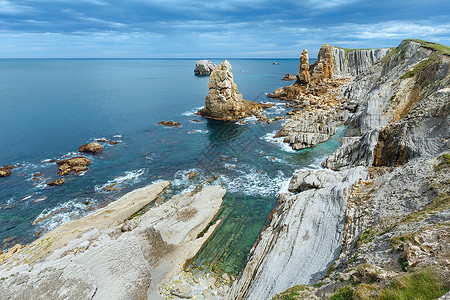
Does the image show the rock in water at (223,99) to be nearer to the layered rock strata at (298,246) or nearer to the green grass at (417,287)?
the layered rock strata at (298,246)

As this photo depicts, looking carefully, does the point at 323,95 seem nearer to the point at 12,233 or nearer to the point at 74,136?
the point at 74,136

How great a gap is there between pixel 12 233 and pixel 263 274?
2890 centimetres

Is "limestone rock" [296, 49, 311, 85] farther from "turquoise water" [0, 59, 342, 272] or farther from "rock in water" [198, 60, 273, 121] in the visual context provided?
"rock in water" [198, 60, 273, 121]

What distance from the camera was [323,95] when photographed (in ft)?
302

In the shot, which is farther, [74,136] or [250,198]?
[74,136]

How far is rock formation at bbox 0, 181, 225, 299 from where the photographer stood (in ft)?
59.3

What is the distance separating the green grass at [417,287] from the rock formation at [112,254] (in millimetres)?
→ 17431

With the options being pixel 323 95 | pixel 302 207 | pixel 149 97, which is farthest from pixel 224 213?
pixel 149 97

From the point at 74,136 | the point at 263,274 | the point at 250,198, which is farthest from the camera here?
the point at 74,136

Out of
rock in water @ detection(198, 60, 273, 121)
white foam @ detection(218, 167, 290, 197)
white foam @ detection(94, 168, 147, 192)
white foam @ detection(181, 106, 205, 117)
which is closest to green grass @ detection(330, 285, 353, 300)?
white foam @ detection(218, 167, 290, 197)

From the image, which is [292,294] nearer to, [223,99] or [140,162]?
[140,162]

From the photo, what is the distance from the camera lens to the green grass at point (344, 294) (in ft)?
34.5

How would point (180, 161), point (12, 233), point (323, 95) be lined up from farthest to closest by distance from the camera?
point (323, 95) < point (180, 161) < point (12, 233)

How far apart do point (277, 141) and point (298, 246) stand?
35.6m
